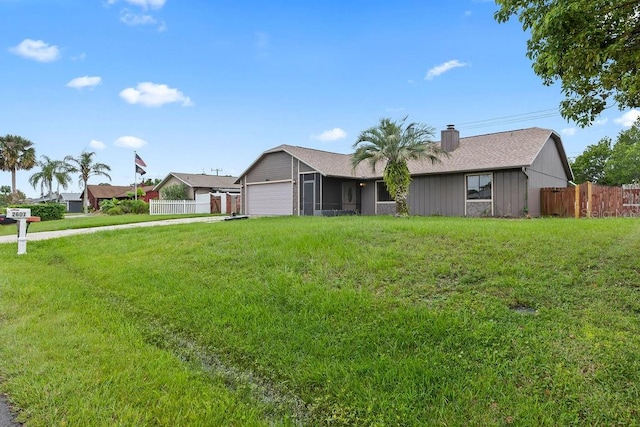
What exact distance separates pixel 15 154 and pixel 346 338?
5110 centimetres

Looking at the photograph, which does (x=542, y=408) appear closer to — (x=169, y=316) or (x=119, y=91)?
(x=169, y=316)

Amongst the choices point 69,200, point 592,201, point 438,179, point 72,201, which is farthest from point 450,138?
point 69,200

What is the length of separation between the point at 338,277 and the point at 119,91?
19824 millimetres

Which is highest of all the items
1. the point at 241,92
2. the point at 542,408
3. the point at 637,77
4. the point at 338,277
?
the point at 241,92

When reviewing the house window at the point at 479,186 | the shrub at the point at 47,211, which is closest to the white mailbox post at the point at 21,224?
the house window at the point at 479,186

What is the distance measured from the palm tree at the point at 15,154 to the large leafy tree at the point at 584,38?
5122 cm

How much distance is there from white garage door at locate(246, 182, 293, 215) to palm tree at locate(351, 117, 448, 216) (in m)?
6.85

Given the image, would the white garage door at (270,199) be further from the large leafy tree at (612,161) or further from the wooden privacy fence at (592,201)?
the large leafy tree at (612,161)

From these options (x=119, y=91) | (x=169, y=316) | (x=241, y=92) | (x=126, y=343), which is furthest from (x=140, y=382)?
(x=119, y=91)

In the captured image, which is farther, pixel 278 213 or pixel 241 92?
pixel 278 213

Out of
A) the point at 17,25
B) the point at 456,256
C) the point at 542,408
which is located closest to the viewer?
the point at 542,408

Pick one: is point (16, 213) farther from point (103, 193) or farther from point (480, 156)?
point (103, 193)

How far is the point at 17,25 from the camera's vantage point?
13359 mm

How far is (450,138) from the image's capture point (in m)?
19.4
